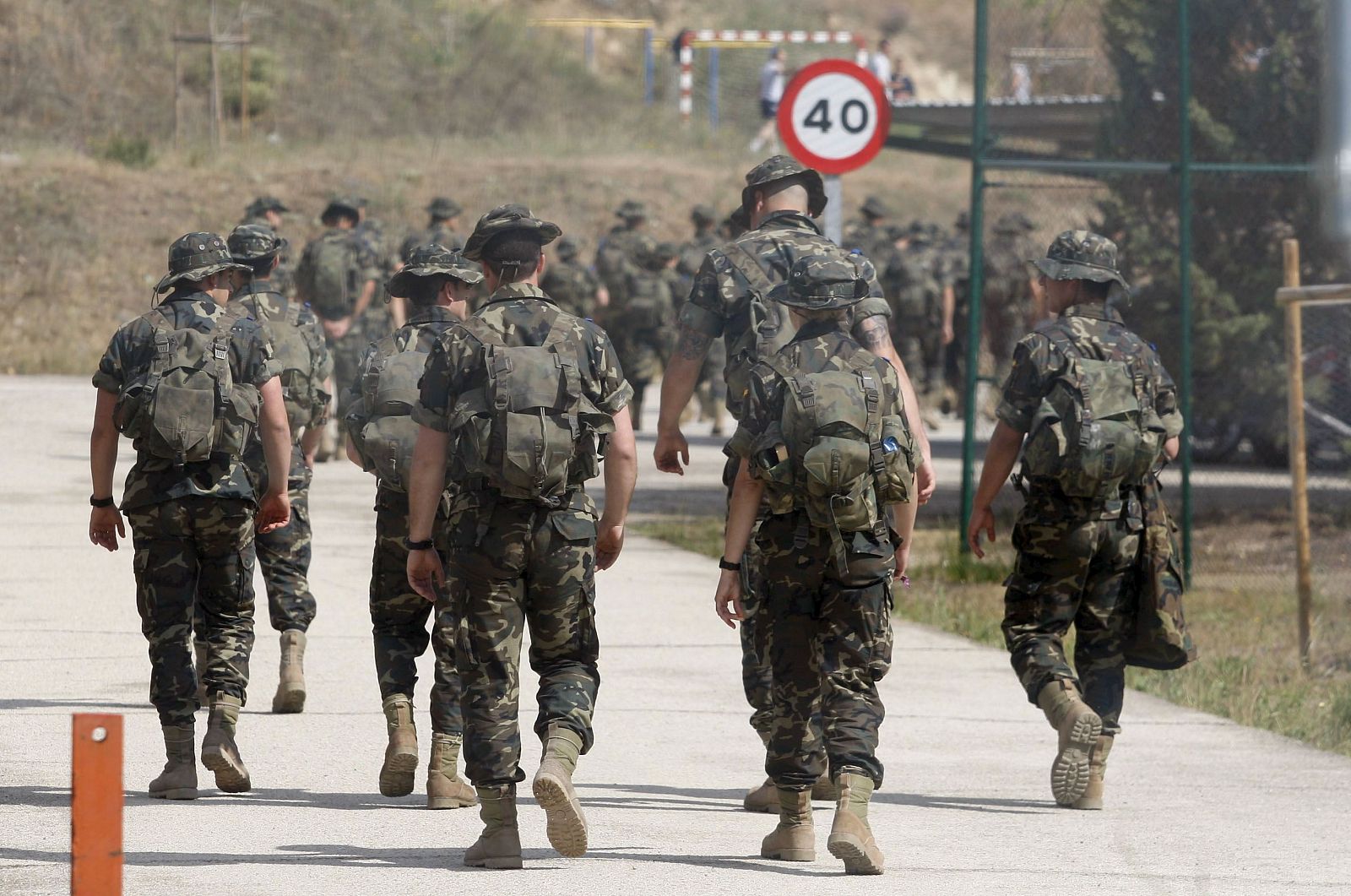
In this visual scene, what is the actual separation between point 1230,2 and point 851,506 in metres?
8.80

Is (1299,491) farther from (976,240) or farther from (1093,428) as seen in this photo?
(1093,428)

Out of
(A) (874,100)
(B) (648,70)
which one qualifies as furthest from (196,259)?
(B) (648,70)

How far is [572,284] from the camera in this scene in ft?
63.8

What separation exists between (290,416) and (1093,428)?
345 cm

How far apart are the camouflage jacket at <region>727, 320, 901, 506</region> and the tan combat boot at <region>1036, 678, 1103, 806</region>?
150 cm

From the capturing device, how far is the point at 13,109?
35.6 metres

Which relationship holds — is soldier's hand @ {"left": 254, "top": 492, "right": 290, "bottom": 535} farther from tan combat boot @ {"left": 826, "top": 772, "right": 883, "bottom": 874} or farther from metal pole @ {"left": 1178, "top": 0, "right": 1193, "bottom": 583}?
metal pole @ {"left": 1178, "top": 0, "right": 1193, "bottom": 583}

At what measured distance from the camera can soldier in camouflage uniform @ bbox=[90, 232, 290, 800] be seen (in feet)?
22.3

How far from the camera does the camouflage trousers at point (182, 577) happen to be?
6.87 m

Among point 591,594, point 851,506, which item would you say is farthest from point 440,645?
point 851,506

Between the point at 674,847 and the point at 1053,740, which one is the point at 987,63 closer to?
the point at 1053,740

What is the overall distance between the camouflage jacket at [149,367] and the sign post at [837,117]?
5546mm

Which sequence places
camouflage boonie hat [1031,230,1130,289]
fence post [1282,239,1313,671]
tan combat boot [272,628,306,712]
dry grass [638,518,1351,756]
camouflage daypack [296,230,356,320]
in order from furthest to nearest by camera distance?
1. camouflage daypack [296,230,356,320]
2. fence post [1282,239,1313,671]
3. dry grass [638,518,1351,756]
4. tan combat boot [272,628,306,712]
5. camouflage boonie hat [1031,230,1130,289]

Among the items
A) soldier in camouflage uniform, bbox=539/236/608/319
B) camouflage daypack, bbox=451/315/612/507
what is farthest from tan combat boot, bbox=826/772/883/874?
soldier in camouflage uniform, bbox=539/236/608/319
